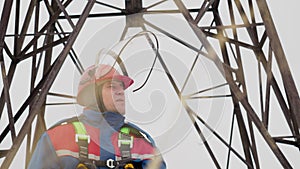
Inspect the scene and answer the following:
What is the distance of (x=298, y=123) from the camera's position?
29.8 feet

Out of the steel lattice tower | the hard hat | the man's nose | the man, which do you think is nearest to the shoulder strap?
the man

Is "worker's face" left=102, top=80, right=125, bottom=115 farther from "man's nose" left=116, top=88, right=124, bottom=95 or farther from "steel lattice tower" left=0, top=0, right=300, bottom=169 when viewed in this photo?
"steel lattice tower" left=0, top=0, right=300, bottom=169

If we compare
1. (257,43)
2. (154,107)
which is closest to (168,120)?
(154,107)

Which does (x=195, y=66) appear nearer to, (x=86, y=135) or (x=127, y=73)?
(x=127, y=73)

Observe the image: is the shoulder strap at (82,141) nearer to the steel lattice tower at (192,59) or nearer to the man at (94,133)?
the man at (94,133)

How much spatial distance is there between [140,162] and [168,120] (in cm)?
78

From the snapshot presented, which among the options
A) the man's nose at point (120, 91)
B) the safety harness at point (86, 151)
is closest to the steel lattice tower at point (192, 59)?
the man's nose at point (120, 91)

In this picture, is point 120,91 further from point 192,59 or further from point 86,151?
point 192,59

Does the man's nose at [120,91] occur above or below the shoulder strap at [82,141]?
above

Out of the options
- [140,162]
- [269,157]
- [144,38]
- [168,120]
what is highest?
[144,38]

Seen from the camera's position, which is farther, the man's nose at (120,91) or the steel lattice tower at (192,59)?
the steel lattice tower at (192,59)

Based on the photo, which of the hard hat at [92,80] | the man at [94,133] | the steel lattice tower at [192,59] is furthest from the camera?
the steel lattice tower at [192,59]

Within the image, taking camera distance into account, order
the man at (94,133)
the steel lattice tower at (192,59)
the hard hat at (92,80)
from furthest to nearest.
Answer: the steel lattice tower at (192,59) < the hard hat at (92,80) < the man at (94,133)

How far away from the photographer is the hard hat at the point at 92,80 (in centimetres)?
754
